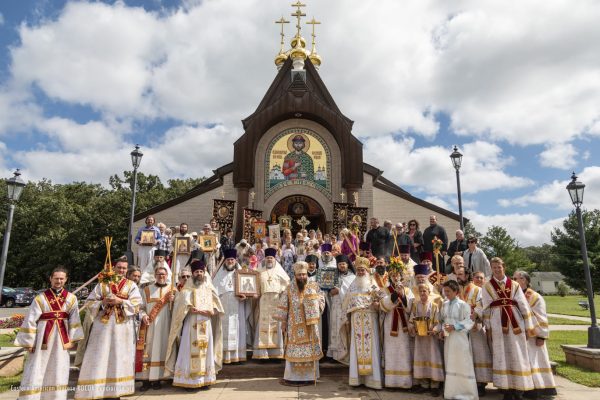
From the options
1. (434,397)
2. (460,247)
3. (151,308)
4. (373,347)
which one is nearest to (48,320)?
(151,308)

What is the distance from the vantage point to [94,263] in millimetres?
34719

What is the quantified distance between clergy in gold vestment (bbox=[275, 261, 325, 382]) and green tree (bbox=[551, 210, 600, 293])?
121ft

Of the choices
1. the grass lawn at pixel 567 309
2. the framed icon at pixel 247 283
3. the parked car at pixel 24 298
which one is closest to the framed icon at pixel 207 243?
the framed icon at pixel 247 283

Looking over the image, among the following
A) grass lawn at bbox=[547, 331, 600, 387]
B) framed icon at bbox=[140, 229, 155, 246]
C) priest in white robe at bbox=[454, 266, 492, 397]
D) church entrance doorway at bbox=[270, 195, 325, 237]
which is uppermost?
church entrance doorway at bbox=[270, 195, 325, 237]

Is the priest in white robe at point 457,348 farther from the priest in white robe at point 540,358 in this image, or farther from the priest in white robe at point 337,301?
the priest in white robe at point 337,301

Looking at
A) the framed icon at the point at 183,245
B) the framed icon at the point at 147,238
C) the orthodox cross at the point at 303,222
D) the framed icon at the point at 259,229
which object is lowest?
the framed icon at the point at 183,245

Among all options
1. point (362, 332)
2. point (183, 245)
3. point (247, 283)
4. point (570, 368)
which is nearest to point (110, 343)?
point (247, 283)

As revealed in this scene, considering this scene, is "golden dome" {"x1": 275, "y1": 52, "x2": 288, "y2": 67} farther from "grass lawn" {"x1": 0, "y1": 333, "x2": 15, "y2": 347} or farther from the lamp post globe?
"grass lawn" {"x1": 0, "y1": 333, "x2": 15, "y2": 347}

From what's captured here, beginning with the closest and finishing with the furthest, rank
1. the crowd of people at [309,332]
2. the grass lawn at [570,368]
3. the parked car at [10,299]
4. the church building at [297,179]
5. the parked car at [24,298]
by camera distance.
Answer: the crowd of people at [309,332] → the grass lawn at [570,368] → the church building at [297,179] → the parked car at [10,299] → the parked car at [24,298]

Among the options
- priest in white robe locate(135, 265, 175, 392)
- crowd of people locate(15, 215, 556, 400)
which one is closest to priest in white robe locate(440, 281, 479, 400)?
crowd of people locate(15, 215, 556, 400)

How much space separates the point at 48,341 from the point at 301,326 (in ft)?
12.8

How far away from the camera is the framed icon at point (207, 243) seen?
11047 mm

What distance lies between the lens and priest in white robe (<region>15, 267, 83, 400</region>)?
5.53 meters

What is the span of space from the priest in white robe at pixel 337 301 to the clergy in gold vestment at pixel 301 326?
0.78m
